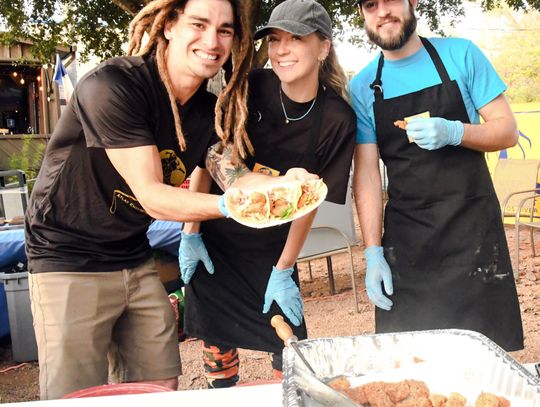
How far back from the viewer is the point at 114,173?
1.88 metres

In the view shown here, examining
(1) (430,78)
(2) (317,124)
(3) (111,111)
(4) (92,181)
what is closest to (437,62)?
(1) (430,78)

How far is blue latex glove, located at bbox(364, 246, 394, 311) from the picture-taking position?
218 centimetres

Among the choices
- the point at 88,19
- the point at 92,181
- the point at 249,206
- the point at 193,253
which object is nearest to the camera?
the point at 249,206

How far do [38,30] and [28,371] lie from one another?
26.7ft

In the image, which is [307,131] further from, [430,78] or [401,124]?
[430,78]

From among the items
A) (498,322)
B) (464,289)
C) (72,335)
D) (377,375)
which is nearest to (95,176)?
(72,335)

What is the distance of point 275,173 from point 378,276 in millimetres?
574

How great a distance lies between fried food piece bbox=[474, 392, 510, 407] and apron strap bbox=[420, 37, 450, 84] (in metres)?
1.31

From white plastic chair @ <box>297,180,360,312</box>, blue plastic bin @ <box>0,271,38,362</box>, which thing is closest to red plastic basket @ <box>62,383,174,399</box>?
blue plastic bin @ <box>0,271,38,362</box>

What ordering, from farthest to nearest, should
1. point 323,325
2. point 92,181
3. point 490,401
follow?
point 323,325 → point 92,181 → point 490,401

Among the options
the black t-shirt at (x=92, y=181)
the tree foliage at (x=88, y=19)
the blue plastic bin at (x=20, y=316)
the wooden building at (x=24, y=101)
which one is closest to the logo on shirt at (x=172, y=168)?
the black t-shirt at (x=92, y=181)

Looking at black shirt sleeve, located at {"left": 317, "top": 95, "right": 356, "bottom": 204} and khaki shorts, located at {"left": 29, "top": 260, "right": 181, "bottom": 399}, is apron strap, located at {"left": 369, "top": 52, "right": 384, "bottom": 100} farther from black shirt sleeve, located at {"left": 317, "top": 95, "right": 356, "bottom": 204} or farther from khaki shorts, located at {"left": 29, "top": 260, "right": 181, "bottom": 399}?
khaki shorts, located at {"left": 29, "top": 260, "right": 181, "bottom": 399}

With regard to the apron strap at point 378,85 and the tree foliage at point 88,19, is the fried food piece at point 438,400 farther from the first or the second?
the tree foliage at point 88,19

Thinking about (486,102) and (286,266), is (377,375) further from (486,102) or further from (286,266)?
(486,102)
